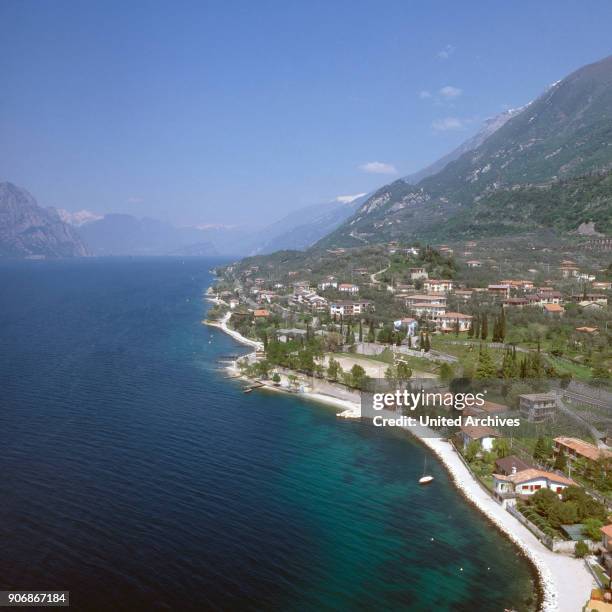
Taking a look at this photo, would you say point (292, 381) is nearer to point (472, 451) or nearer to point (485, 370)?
point (485, 370)

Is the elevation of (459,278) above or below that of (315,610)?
above

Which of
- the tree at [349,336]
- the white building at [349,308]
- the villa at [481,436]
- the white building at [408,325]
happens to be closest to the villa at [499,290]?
the white building at [408,325]

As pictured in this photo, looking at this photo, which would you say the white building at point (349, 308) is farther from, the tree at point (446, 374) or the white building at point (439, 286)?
the tree at point (446, 374)

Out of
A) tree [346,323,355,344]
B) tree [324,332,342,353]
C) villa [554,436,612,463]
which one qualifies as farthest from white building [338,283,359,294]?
villa [554,436,612,463]

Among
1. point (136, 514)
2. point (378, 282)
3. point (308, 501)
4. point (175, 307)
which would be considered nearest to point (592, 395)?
point (308, 501)

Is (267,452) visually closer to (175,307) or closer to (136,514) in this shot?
(136,514)

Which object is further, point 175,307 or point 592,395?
point 175,307

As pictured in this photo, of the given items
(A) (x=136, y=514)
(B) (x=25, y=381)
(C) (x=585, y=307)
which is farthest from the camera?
(C) (x=585, y=307)
